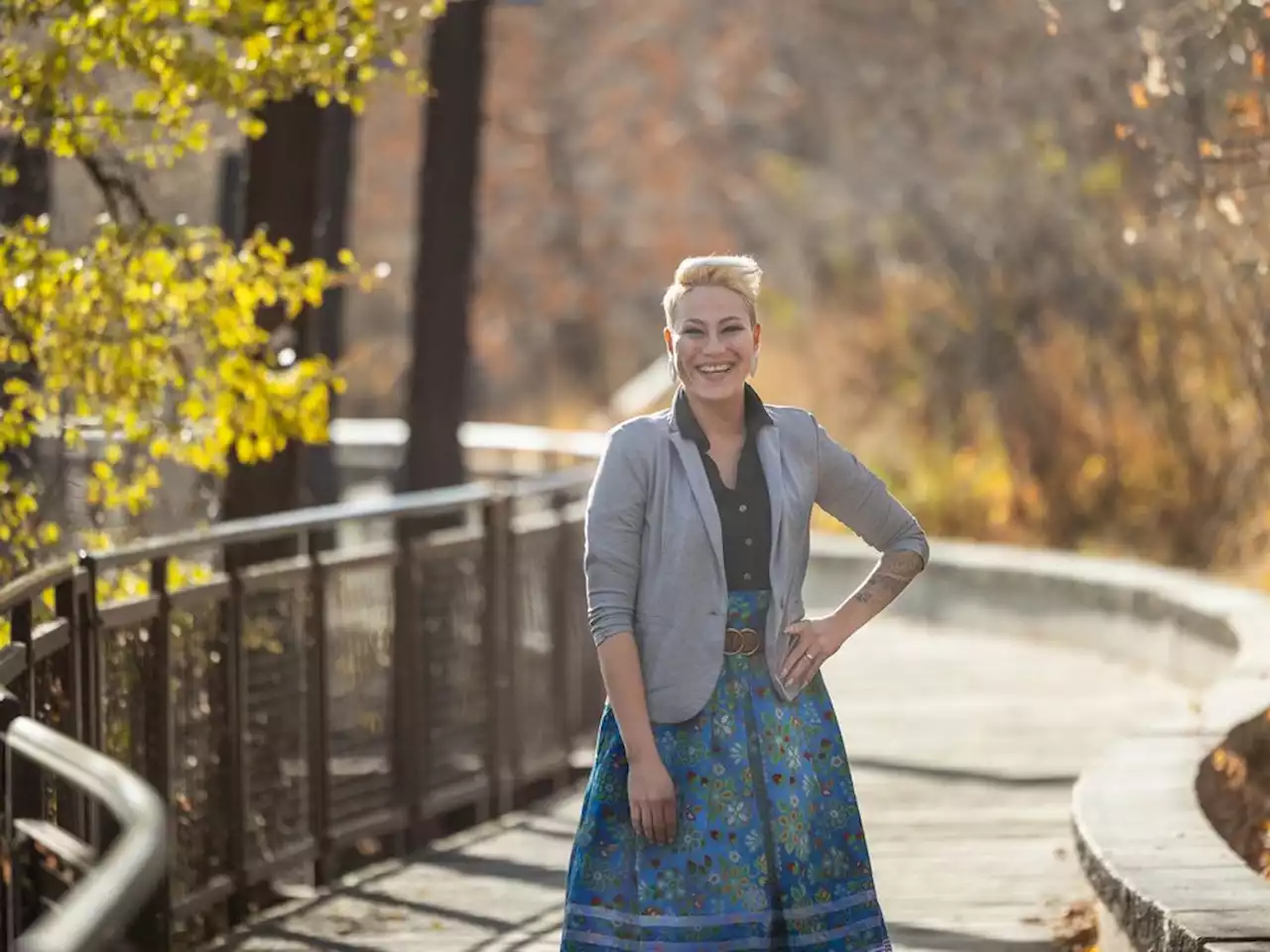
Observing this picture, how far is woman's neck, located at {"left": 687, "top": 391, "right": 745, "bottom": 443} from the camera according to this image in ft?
17.7

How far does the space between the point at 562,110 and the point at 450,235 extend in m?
32.4

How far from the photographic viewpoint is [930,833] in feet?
32.4

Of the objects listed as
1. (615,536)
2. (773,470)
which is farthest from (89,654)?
(773,470)

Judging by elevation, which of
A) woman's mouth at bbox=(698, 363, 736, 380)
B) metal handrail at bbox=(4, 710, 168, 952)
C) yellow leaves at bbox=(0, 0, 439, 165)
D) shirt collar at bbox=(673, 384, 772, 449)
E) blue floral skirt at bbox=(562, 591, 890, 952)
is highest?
yellow leaves at bbox=(0, 0, 439, 165)

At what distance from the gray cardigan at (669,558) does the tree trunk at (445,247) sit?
896 cm

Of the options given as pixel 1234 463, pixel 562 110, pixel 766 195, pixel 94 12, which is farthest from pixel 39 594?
pixel 562 110

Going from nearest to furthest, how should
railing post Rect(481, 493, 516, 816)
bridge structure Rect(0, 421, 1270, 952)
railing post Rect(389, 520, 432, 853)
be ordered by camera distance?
1. bridge structure Rect(0, 421, 1270, 952)
2. railing post Rect(389, 520, 432, 853)
3. railing post Rect(481, 493, 516, 816)

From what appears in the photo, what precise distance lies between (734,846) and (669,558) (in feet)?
1.75

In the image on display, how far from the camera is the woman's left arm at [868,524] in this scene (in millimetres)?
5574

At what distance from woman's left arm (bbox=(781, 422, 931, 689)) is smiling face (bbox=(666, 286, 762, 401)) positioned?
0.92 ft

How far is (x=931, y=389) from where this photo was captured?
65.7 ft

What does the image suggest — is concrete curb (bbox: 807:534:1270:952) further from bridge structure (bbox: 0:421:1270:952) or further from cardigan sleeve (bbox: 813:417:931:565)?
cardigan sleeve (bbox: 813:417:931:565)

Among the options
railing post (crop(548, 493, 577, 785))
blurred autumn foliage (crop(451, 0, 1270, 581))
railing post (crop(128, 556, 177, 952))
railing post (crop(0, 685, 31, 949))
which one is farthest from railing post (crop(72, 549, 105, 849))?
railing post (crop(548, 493, 577, 785))

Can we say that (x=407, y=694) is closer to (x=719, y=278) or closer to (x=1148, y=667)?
(x=719, y=278)
